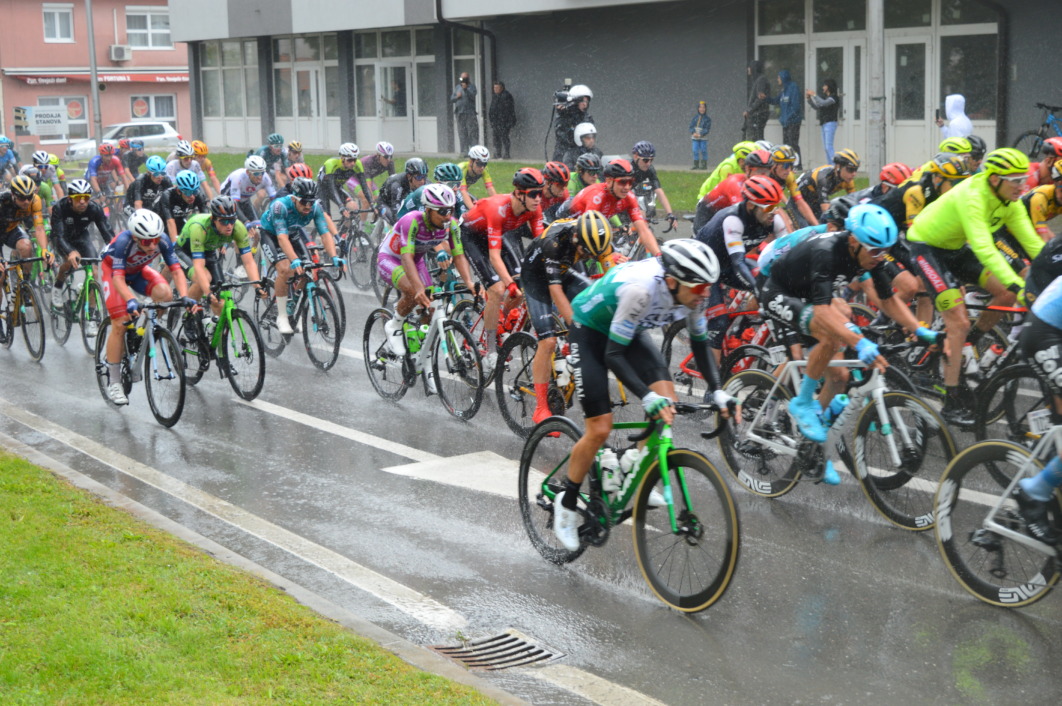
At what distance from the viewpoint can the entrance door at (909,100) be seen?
79.3ft

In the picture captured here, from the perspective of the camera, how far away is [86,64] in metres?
61.0

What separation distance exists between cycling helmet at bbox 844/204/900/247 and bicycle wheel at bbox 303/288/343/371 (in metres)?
6.50

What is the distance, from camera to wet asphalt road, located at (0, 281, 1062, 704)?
549 cm

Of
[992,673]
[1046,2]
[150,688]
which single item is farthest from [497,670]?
[1046,2]

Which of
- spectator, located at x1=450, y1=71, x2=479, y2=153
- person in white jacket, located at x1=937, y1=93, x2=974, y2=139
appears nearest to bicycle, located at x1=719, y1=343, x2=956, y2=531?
person in white jacket, located at x1=937, y1=93, x2=974, y2=139

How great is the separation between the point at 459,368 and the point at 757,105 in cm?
1643

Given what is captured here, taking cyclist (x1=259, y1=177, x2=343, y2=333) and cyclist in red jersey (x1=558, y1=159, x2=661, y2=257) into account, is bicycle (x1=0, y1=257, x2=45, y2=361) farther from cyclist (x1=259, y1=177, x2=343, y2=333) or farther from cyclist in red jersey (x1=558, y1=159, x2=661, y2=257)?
cyclist in red jersey (x1=558, y1=159, x2=661, y2=257)

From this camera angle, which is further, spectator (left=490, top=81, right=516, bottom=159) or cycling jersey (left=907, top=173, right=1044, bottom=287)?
spectator (left=490, top=81, right=516, bottom=159)

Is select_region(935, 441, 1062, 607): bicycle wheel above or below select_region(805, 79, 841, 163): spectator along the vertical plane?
below

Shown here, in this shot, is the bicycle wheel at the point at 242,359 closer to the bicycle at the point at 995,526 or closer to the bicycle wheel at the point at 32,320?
the bicycle wheel at the point at 32,320

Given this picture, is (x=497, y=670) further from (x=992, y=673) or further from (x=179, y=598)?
(x=992, y=673)

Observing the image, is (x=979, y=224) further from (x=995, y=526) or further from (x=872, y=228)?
(x=995, y=526)

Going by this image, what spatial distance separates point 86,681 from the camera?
512 cm

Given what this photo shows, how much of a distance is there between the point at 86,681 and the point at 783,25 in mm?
23669
